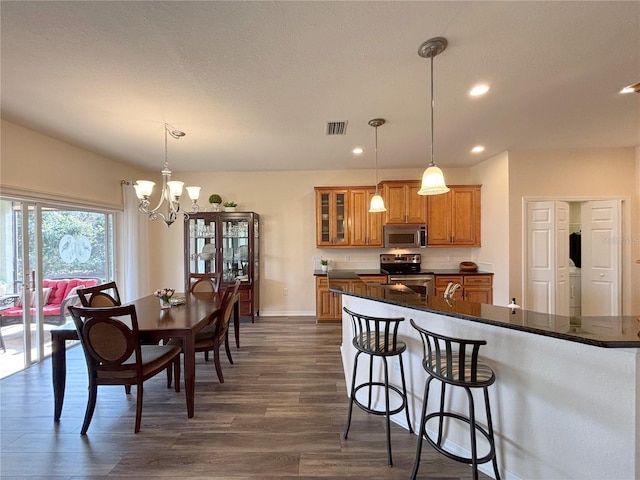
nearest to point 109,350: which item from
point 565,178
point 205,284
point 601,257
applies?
point 205,284

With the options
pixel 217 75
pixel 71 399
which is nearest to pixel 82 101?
pixel 217 75

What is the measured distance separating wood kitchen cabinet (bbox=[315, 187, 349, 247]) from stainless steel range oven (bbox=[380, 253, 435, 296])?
2.79 ft

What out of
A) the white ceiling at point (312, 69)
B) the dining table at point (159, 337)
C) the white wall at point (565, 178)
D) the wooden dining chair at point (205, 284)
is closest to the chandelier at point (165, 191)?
the white ceiling at point (312, 69)

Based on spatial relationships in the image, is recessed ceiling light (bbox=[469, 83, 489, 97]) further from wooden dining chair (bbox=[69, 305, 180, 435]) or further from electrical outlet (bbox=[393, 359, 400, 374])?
wooden dining chair (bbox=[69, 305, 180, 435])

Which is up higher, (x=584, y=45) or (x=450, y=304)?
(x=584, y=45)

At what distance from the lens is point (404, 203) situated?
4.74 m

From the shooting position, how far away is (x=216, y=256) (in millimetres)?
4762

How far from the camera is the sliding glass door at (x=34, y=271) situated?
3049mm

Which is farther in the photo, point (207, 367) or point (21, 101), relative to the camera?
point (207, 367)

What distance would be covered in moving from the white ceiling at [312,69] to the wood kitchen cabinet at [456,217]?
131 cm

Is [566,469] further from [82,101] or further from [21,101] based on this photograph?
[21,101]

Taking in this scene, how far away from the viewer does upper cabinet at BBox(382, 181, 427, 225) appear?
4.73 metres

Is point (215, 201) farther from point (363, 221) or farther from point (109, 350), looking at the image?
point (109, 350)

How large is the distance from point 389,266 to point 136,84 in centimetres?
426
